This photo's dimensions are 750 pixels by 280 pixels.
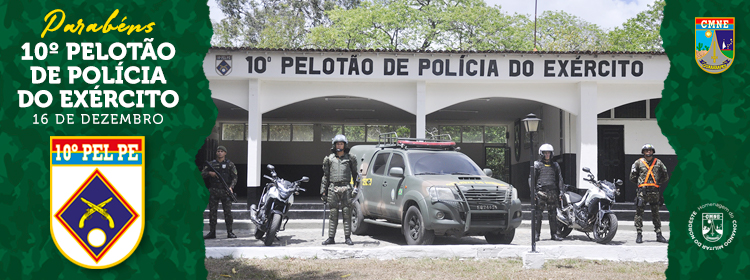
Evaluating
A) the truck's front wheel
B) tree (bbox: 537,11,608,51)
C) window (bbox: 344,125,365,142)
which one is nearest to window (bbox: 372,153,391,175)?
the truck's front wheel

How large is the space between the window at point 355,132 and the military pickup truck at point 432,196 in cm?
1366

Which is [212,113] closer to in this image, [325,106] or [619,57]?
[619,57]

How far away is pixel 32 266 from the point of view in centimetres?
368

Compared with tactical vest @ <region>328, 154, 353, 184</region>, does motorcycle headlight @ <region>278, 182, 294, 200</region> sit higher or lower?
lower

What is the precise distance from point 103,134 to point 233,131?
22.3m

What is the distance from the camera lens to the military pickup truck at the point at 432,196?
9.44m

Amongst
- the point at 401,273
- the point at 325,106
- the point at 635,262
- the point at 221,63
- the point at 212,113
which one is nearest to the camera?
the point at 212,113

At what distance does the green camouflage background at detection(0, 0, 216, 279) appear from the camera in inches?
142

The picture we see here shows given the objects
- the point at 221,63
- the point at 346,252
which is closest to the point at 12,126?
the point at 346,252

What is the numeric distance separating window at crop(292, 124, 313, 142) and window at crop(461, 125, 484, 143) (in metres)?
6.39

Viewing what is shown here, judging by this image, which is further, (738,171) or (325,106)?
(325,106)

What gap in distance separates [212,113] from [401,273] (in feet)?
14.0

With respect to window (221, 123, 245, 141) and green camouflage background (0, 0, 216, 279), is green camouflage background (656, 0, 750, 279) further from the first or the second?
window (221, 123, 245, 141)

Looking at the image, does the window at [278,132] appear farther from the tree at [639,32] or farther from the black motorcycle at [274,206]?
the tree at [639,32]
